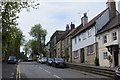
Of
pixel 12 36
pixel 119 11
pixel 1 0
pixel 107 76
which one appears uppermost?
pixel 119 11

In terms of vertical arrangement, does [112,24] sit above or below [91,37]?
above

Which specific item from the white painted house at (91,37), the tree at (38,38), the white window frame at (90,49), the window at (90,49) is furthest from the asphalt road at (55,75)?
the tree at (38,38)

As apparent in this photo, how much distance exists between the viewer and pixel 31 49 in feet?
382

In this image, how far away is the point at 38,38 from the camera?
114m

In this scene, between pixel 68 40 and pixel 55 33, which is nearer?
pixel 68 40

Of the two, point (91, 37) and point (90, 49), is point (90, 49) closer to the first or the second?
point (90, 49)

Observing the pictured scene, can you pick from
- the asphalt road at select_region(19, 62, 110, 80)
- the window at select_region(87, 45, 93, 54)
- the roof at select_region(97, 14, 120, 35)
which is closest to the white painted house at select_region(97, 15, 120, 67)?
the roof at select_region(97, 14, 120, 35)

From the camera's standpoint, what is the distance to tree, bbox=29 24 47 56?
367 feet

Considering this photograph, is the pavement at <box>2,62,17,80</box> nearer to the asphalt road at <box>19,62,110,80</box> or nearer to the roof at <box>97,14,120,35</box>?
the asphalt road at <box>19,62,110,80</box>

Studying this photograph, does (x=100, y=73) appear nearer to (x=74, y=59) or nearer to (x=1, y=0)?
(x=1, y=0)

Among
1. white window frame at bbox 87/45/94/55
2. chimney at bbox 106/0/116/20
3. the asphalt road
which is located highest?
chimney at bbox 106/0/116/20

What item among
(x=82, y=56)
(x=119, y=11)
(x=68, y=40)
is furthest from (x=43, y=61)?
(x=119, y=11)

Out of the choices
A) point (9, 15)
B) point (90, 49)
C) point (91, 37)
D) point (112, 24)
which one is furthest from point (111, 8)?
point (9, 15)

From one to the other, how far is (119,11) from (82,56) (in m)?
13.4
